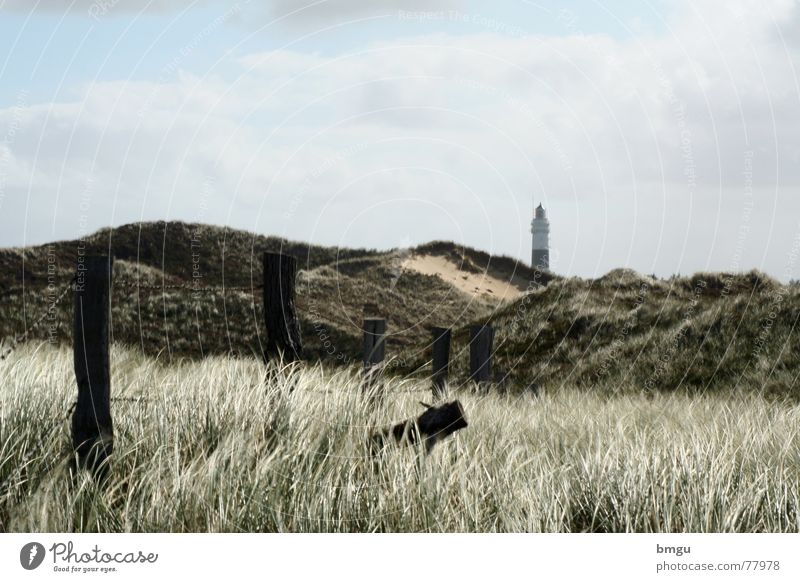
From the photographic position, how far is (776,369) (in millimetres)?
16359

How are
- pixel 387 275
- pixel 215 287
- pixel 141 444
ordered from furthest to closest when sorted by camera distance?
pixel 387 275 → pixel 215 287 → pixel 141 444

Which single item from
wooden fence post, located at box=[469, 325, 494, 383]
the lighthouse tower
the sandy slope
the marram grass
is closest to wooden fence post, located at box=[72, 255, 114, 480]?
the marram grass

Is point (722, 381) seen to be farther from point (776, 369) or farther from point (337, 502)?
point (337, 502)

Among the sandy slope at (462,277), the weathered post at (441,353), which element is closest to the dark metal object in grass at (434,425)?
the weathered post at (441,353)

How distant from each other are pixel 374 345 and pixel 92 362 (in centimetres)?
355

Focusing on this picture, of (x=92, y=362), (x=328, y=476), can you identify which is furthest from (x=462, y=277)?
(x=328, y=476)

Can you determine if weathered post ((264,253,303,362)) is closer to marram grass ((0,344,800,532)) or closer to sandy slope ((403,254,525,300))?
marram grass ((0,344,800,532))

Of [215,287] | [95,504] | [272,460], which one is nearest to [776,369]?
[272,460]

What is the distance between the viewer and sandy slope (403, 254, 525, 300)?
123ft

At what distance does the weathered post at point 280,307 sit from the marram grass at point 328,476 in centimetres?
74

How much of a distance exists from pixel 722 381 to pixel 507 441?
10.5 metres

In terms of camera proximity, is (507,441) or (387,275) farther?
(387,275)
